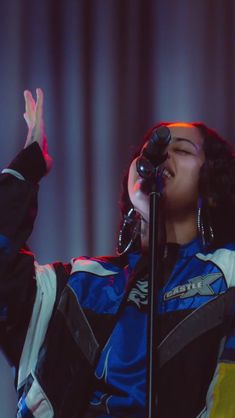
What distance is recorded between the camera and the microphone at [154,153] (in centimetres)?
119

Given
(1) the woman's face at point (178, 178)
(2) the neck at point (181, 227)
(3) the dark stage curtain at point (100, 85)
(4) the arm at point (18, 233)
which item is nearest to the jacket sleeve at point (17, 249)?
(4) the arm at point (18, 233)

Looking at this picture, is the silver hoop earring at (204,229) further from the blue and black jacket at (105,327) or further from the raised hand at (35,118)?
the raised hand at (35,118)

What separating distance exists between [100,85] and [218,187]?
2.08 ft

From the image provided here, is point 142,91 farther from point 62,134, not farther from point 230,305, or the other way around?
point 230,305

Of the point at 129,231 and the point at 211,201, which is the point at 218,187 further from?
the point at 129,231

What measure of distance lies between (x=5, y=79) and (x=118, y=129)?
0.38 m

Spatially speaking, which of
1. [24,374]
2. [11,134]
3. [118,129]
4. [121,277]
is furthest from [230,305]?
[11,134]

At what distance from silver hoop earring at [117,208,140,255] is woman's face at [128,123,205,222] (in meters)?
0.08

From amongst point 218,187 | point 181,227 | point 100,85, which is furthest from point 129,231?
→ point 100,85

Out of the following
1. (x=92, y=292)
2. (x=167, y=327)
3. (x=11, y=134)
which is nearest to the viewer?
(x=167, y=327)

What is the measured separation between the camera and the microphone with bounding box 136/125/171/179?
3.92 feet

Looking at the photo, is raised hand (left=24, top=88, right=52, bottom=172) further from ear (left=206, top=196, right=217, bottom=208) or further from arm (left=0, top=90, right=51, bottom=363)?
ear (left=206, top=196, right=217, bottom=208)

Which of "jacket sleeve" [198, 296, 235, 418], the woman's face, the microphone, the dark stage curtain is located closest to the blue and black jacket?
"jacket sleeve" [198, 296, 235, 418]

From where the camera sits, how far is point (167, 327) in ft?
4.63
